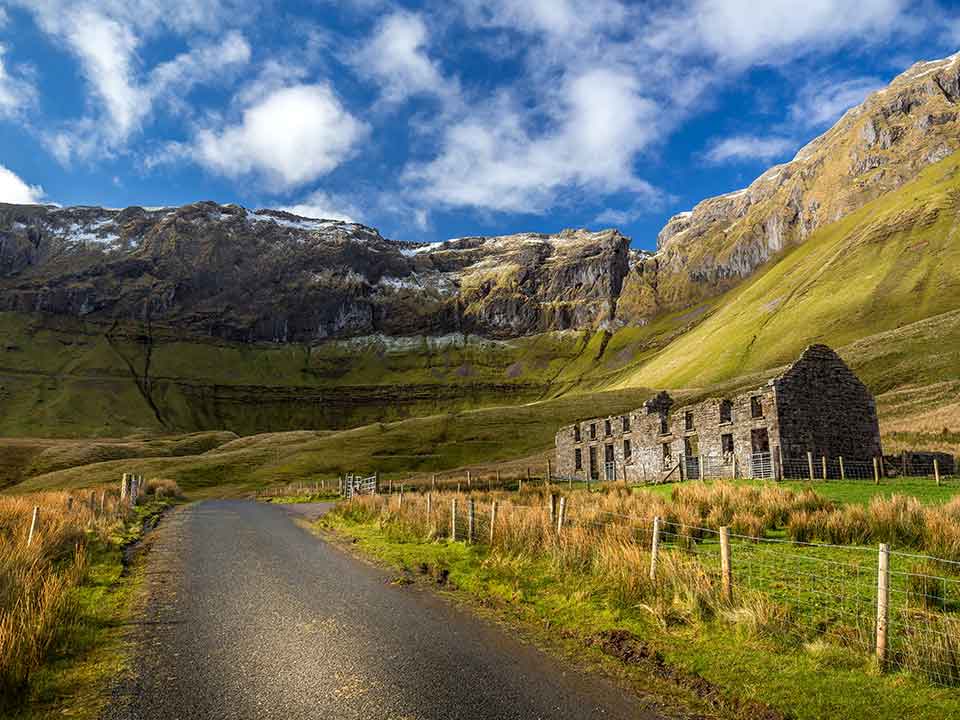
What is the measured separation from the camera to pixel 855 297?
118m

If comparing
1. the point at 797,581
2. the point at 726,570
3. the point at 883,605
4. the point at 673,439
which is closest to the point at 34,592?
the point at 726,570

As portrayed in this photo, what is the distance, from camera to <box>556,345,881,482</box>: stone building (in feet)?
112

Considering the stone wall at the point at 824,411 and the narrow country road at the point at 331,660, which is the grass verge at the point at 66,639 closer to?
the narrow country road at the point at 331,660

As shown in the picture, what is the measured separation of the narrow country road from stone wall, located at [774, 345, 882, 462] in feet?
94.4

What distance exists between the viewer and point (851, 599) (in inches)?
389

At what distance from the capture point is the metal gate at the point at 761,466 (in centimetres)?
3394

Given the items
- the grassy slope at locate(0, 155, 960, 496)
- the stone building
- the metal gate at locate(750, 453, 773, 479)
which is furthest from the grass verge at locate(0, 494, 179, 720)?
the grassy slope at locate(0, 155, 960, 496)

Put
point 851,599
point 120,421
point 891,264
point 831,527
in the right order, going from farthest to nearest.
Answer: point 120,421, point 891,264, point 831,527, point 851,599

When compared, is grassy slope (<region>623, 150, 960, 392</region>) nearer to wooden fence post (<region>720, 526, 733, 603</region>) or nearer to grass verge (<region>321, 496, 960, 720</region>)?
wooden fence post (<region>720, 526, 733, 603</region>)

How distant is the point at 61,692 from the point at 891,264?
151m

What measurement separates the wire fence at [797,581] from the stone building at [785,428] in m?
20.0

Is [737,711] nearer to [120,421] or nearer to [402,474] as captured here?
[402,474]

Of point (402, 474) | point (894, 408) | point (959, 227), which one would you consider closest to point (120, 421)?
point (402, 474)

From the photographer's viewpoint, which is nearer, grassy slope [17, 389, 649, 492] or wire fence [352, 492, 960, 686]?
wire fence [352, 492, 960, 686]
